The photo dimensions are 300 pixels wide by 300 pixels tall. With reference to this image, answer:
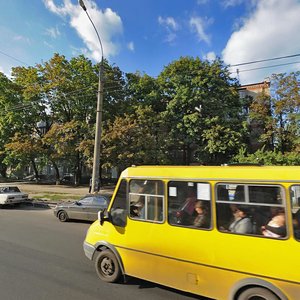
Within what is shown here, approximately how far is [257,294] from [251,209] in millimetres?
1079

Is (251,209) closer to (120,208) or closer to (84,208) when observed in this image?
(120,208)

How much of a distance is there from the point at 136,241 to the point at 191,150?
91.7ft

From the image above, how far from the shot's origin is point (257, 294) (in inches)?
142

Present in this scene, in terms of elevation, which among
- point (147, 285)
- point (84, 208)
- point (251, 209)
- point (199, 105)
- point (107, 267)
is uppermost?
point (199, 105)

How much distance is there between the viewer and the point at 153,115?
28.2 meters

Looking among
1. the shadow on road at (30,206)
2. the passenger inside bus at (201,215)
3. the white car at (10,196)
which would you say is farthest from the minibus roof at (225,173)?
the white car at (10,196)

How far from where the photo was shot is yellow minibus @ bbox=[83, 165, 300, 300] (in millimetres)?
3529

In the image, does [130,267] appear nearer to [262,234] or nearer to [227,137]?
[262,234]

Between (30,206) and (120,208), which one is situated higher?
(120,208)

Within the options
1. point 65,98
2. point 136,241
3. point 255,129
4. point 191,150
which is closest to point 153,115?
point 191,150

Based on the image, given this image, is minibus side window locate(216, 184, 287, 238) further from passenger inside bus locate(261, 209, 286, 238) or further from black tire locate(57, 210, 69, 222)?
black tire locate(57, 210, 69, 222)

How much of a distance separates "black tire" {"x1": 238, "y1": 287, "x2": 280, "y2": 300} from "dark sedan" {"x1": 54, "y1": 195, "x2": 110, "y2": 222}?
8357 millimetres

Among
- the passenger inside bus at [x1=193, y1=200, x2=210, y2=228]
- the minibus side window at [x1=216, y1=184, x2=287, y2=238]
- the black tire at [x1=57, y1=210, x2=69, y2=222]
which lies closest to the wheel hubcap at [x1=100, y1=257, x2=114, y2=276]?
the passenger inside bus at [x1=193, y1=200, x2=210, y2=228]

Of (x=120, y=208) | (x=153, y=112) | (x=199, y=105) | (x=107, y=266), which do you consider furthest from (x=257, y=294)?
(x=199, y=105)
